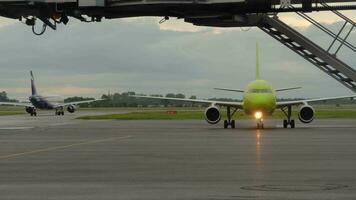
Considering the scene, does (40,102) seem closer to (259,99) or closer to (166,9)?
(259,99)

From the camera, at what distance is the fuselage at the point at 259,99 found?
38594mm

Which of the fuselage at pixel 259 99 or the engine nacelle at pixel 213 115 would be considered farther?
the engine nacelle at pixel 213 115

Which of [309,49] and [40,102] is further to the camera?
[40,102]

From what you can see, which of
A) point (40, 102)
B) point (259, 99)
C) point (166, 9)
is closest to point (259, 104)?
point (259, 99)

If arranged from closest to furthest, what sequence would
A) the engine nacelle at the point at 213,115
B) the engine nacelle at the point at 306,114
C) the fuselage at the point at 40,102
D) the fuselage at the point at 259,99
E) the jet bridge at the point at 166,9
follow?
1. the jet bridge at the point at 166,9
2. the fuselage at the point at 259,99
3. the engine nacelle at the point at 306,114
4. the engine nacelle at the point at 213,115
5. the fuselage at the point at 40,102

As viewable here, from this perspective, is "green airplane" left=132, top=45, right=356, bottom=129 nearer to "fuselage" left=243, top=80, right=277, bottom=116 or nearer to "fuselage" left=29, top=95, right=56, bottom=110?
"fuselage" left=243, top=80, right=277, bottom=116

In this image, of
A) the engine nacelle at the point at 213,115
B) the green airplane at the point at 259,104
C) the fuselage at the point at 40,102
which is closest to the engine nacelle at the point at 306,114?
the green airplane at the point at 259,104

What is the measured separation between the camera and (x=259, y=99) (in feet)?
127

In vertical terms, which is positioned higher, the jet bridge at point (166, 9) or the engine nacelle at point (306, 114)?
the jet bridge at point (166, 9)

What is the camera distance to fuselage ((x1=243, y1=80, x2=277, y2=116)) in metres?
38.6

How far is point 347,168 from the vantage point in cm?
1457

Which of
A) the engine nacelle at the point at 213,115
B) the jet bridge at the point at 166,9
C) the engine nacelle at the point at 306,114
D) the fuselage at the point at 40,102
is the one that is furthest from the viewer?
the fuselage at the point at 40,102

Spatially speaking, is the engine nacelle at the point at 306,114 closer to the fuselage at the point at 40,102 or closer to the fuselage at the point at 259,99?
the fuselage at the point at 259,99

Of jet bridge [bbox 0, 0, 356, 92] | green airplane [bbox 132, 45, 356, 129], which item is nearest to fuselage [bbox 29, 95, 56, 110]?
green airplane [bbox 132, 45, 356, 129]
